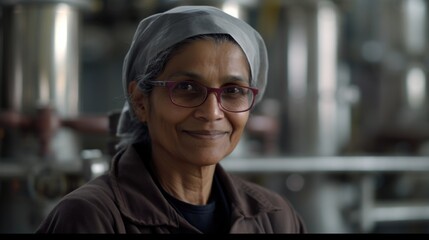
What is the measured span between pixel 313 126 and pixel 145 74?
1.71 meters

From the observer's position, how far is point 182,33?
2.25ft

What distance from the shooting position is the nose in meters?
0.69

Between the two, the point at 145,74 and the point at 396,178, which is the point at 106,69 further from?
the point at 145,74

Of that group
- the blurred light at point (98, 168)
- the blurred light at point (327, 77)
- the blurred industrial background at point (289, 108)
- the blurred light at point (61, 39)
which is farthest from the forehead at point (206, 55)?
the blurred light at point (327, 77)

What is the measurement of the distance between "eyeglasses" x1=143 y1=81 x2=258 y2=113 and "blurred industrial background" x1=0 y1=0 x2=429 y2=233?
10 centimetres

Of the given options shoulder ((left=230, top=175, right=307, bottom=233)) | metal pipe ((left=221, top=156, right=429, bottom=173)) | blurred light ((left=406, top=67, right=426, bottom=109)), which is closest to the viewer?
shoulder ((left=230, top=175, right=307, bottom=233))

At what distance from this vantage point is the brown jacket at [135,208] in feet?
A: 2.26

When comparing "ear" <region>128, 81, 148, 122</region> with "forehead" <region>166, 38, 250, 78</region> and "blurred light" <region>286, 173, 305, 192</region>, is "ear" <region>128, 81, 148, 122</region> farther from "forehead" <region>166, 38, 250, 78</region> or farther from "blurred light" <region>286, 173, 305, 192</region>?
"blurred light" <region>286, 173, 305, 192</region>

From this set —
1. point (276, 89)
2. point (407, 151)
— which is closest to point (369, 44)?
point (407, 151)

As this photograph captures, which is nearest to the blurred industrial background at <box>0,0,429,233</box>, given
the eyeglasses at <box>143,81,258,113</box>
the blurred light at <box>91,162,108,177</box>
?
the blurred light at <box>91,162,108,177</box>

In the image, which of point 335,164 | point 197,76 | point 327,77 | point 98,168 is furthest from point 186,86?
point 327,77

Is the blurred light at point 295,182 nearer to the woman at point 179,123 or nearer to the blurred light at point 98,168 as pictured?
the blurred light at point 98,168

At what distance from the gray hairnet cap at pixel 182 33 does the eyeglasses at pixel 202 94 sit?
3 cm

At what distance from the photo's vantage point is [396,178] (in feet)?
7.89
